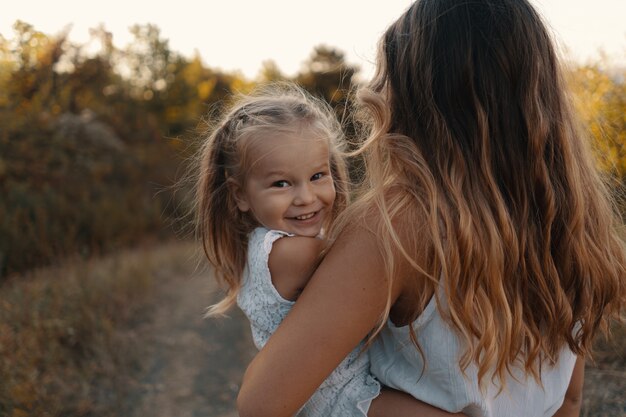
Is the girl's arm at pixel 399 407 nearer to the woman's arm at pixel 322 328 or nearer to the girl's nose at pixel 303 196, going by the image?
the woman's arm at pixel 322 328

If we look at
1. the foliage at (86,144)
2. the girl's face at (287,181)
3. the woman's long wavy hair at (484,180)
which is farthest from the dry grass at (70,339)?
the woman's long wavy hair at (484,180)

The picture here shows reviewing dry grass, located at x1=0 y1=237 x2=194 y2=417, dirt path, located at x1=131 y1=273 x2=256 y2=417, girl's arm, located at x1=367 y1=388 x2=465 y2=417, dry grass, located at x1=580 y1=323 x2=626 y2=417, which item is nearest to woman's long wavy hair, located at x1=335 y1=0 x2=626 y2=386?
girl's arm, located at x1=367 y1=388 x2=465 y2=417

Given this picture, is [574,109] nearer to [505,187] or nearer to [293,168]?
[505,187]

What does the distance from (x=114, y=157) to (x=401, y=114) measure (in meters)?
11.2

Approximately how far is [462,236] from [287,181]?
0.66 m

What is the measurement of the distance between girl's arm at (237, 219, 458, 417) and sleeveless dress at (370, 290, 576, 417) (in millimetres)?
177

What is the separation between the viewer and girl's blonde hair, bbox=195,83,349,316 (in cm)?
194

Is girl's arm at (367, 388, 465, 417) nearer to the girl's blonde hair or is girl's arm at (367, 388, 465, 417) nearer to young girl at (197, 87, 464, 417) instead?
young girl at (197, 87, 464, 417)

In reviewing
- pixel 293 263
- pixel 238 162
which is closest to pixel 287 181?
pixel 238 162

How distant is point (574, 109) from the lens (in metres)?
1.73

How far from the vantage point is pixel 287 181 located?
6.21 feet

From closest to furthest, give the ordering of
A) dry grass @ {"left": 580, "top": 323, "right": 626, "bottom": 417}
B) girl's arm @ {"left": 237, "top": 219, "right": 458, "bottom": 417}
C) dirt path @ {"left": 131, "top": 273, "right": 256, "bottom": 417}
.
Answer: girl's arm @ {"left": 237, "top": 219, "right": 458, "bottom": 417}, dry grass @ {"left": 580, "top": 323, "right": 626, "bottom": 417}, dirt path @ {"left": 131, "top": 273, "right": 256, "bottom": 417}

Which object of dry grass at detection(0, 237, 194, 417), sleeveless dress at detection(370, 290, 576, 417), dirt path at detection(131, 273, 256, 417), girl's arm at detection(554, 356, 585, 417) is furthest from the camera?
dirt path at detection(131, 273, 256, 417)

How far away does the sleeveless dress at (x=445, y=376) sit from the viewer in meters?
1.51
